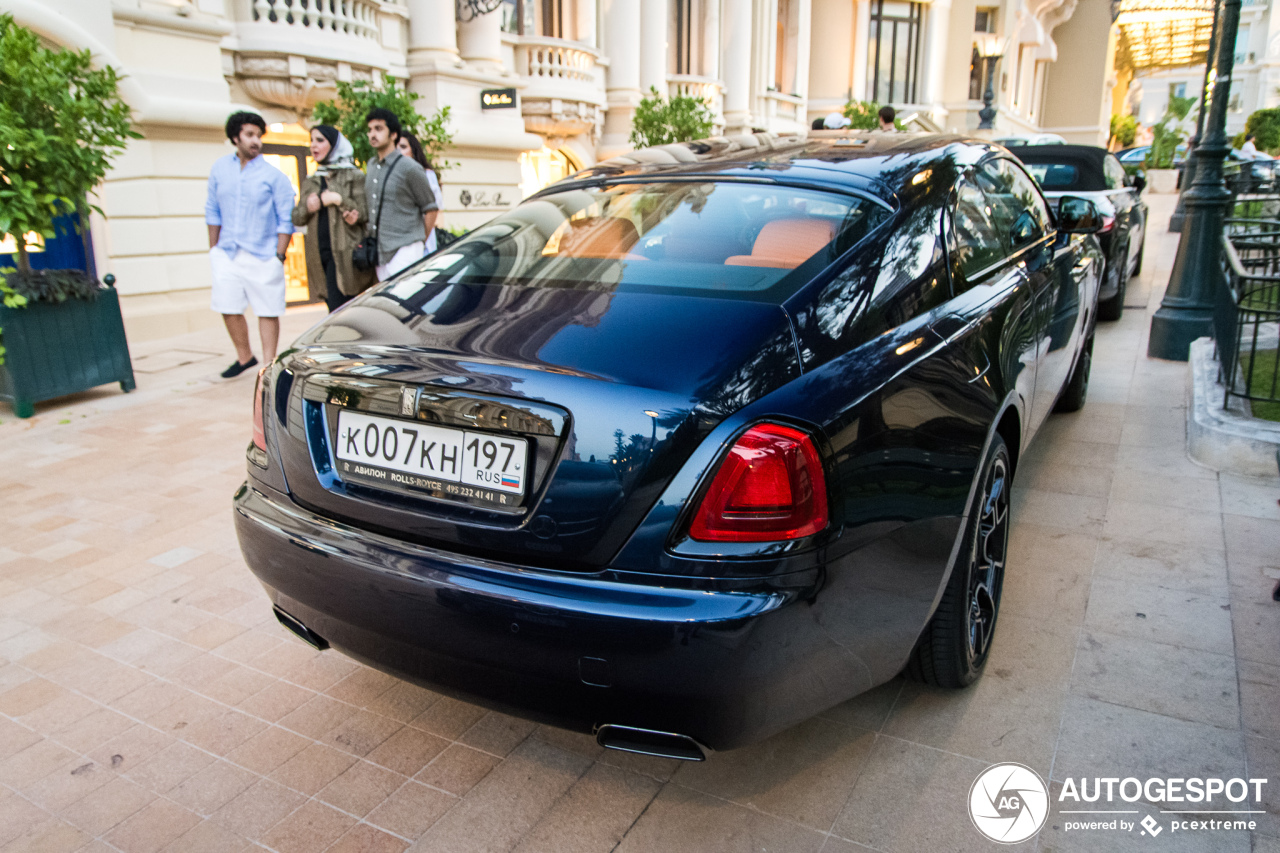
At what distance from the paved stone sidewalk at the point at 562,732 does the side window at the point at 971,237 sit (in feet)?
3.96

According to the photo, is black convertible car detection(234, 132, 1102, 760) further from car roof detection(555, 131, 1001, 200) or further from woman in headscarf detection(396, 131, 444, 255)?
woman in headscarf detection(396, 131, 444, 255)

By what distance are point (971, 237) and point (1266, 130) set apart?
49054mm

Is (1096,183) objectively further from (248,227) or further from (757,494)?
(757,494)

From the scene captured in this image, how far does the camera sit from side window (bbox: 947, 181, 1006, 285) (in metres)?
2.79

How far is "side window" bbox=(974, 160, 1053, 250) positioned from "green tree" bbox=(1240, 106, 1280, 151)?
46202 mm

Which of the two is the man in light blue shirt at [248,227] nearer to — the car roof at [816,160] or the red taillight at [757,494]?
the car roof at [816,160]

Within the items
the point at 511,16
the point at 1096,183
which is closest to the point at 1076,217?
the point at 1096,183

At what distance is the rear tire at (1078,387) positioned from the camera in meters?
5.45

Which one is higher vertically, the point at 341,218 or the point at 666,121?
the point at 666,121

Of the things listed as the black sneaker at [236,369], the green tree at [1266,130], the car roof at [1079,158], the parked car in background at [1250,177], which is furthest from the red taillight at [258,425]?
the green tree at [1266,130]

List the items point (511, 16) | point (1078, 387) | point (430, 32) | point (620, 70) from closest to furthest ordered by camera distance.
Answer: point (1078, 387), point (430, 32), point (511, 16), point (620, 70)

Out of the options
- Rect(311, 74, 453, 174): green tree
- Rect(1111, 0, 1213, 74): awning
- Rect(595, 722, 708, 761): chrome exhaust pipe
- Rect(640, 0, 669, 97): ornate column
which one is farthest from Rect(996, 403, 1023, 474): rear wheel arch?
Rect(1111, 0, 1213, 74): awning

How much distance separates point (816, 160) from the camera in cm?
288

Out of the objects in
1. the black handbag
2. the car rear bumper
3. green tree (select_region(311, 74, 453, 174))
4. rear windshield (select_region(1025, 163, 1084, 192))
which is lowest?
the car rear bumper
